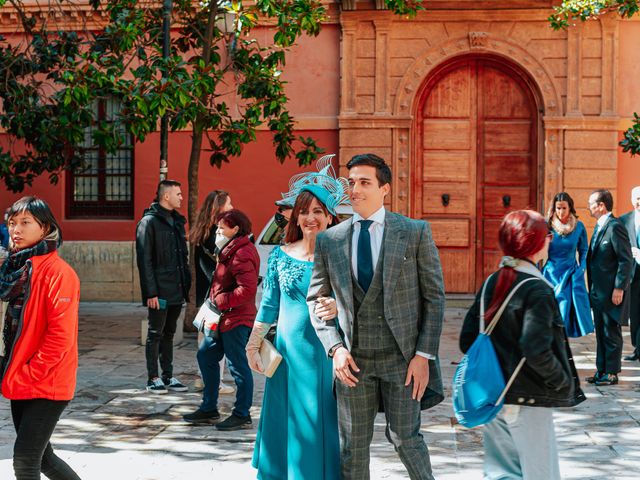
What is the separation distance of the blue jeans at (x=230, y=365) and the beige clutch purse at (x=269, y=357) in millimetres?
1928

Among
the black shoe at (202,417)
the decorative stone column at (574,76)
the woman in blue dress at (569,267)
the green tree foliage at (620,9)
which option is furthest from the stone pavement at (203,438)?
the decorative stone column at (574,76)

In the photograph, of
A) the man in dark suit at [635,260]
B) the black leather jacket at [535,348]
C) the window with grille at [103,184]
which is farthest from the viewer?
the window with grille at [103,184]

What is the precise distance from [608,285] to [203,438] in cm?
415

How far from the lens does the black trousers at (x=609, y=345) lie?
8812mm

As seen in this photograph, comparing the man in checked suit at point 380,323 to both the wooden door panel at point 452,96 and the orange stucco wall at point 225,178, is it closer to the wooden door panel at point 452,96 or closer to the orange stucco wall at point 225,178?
the wooden door panel at point 452,96

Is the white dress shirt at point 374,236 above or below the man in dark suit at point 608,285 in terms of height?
above

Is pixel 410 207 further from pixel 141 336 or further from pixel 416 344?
pixel 416 344

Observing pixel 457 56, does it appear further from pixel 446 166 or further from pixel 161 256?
pixel 161 256

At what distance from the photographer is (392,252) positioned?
4.44m

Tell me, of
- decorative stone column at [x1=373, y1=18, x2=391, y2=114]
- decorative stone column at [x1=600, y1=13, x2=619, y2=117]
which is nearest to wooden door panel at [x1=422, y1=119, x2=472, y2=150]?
decorative stone column at [x1=373, y1=18, x2=391, y2=114]

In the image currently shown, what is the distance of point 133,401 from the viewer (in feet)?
27.0

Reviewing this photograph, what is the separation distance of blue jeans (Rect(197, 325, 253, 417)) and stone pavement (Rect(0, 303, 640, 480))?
21 centimetres

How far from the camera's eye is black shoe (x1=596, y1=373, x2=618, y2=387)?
8812 millimetres

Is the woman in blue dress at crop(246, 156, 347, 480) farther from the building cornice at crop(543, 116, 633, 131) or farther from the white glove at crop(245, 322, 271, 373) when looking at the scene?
the building cornice at crop(543, 116, 633, 131)
